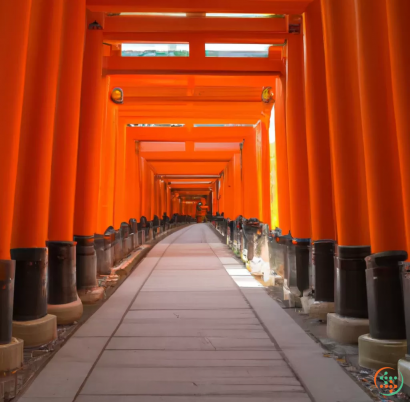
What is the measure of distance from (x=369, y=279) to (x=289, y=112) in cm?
257

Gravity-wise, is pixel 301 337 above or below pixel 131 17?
below

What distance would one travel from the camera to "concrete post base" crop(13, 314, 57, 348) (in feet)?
9.06

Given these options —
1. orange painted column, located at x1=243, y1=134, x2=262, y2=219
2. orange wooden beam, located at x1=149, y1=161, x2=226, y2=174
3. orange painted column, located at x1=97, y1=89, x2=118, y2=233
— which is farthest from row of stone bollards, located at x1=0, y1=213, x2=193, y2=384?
orange wooden beam, located at x1=149, y1=161, x2=226, y2=174

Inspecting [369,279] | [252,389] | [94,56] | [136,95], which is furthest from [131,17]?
[252,389]

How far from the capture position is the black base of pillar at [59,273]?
347 cm

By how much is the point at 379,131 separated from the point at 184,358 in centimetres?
199

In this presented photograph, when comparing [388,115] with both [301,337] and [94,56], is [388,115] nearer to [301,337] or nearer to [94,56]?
[301,337]

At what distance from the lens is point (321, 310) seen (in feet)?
11.6

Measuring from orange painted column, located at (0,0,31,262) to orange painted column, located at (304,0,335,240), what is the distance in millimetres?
2659

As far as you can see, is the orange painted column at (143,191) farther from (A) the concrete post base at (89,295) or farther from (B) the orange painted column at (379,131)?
(B) the orange painted column at (379,131)

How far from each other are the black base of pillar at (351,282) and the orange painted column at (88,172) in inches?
109

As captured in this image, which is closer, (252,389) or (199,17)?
(252,389)

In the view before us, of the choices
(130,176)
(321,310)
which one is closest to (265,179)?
(321,310)

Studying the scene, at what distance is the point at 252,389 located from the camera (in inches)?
80.7
